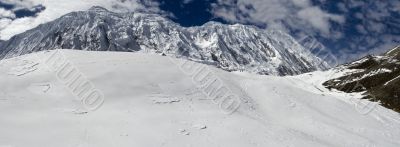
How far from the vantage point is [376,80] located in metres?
159

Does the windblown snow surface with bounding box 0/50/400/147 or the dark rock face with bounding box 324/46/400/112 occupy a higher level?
the windblown snow surface with bounding box 0/50/400/147

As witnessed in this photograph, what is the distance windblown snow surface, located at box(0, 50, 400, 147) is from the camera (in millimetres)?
33594

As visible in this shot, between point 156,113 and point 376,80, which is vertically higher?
point 156,113

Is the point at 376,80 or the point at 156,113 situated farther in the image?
the point at 376,80

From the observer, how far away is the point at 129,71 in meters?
48.5

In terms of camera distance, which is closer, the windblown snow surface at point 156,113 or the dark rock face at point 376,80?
the windblown snow surface at point 156,113

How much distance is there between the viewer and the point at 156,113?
40094 mm

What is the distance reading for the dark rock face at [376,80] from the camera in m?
133

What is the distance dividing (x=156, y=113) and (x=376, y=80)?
5323 inches

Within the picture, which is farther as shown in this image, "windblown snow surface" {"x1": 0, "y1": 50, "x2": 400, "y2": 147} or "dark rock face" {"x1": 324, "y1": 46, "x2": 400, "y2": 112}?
"dark rock face" {"x1": 324, "y1": 46, "x2": 400, "y2": 112}

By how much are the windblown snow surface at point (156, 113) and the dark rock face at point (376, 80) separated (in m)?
78.3

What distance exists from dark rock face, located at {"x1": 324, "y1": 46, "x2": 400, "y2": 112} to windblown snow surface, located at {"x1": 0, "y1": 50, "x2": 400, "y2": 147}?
78.3 m

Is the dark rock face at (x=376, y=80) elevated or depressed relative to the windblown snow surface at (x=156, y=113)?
depressed

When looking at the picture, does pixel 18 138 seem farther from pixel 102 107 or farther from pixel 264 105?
pixel 264 105
